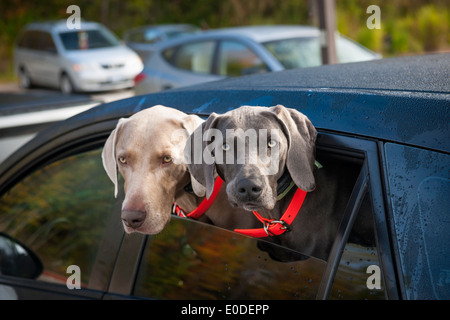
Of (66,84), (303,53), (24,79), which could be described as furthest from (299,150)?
(24,79)

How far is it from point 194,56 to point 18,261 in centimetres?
629

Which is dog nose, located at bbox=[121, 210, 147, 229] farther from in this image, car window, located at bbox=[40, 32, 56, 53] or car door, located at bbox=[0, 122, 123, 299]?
car window, located at bbox=[40, 32, 56, 53]

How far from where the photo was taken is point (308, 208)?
4.66 feet

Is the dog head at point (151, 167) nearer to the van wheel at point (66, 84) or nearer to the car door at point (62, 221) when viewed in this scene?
the car door at point (62, 221)

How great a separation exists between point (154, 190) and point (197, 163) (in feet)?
0.47

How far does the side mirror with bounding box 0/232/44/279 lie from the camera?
7.88 feet

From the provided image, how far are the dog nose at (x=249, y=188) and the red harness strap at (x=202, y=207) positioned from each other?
0.18 metres

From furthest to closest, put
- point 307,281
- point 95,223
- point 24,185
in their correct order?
point 95,223, point 24,185, point 307,281

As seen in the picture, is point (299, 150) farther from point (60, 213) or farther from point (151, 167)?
point (60, 213)

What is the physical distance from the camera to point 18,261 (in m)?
2.45

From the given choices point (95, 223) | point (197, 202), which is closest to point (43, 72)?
point (95, 223)

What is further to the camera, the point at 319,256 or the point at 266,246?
the point at 266,246

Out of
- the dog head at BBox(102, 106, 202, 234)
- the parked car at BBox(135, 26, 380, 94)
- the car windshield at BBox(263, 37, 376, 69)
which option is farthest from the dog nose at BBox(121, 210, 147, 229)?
the car windshield at BBox(263, 37, 376, 69)
